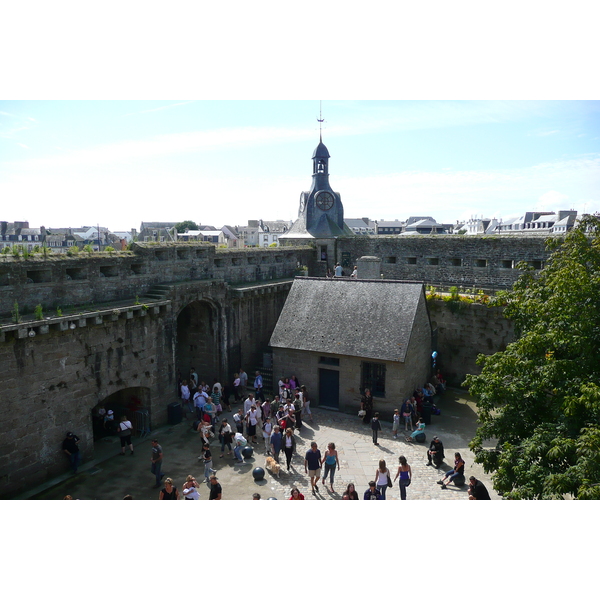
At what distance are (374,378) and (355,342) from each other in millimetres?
1485

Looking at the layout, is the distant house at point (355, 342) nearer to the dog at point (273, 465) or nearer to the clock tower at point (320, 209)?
the dog at point (273, 465)

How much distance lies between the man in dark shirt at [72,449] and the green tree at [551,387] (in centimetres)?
1066

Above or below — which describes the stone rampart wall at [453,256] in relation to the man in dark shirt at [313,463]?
above

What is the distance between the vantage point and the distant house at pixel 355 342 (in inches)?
680

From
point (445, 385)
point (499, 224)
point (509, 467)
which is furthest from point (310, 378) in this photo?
point (499, 224)

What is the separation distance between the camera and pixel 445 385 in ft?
71.1

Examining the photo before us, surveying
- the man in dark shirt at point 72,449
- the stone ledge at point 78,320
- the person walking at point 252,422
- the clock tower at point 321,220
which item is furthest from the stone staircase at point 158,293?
the clock tower at point 321,220

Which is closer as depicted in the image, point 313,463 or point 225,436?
point 313,463

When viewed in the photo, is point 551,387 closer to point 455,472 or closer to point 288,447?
point 455,472

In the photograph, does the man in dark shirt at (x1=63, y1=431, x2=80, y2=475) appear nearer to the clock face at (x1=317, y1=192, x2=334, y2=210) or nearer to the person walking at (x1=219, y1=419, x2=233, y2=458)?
the person walking at (x1=219, y1=419, x2=233, y2=458)

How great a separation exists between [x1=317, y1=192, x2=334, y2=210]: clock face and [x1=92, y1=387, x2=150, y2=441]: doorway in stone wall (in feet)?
62.1

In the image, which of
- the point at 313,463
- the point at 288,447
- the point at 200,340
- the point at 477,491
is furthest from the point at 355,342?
the point at 477,491

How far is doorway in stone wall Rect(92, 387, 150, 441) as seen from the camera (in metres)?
16.7

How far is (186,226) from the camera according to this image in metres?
96.2
